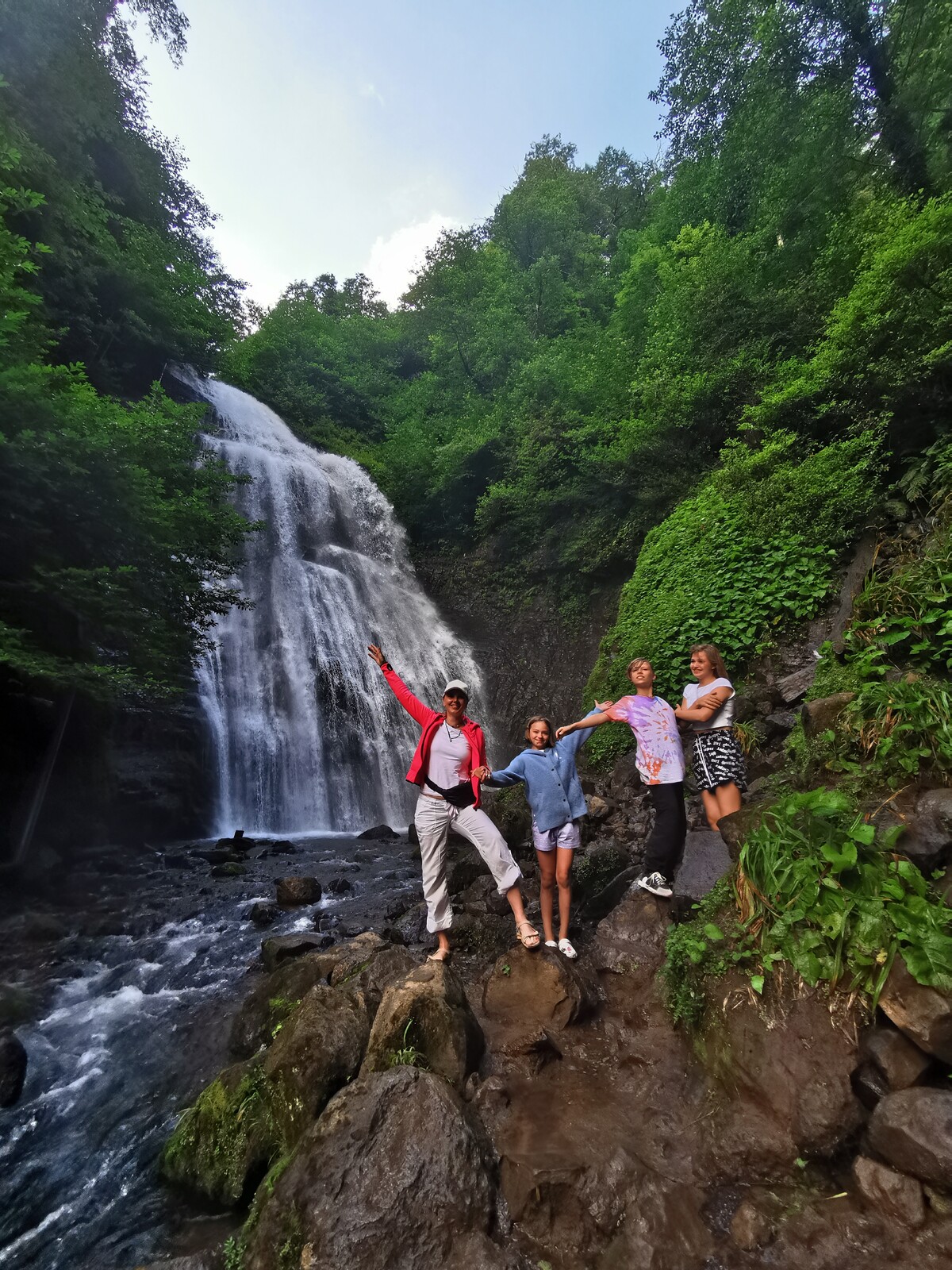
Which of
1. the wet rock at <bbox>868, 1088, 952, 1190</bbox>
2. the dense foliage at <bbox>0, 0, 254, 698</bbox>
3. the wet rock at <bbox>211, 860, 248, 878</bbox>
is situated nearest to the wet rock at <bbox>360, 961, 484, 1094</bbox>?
the wet rock at <bbox>868, 1088, 952, 1190</bbox>

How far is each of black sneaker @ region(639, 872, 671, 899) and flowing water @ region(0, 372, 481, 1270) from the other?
3.36 metres

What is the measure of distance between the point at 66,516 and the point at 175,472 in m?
1.90

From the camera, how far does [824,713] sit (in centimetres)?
429

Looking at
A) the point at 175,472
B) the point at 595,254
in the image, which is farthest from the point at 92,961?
the point at 595,254

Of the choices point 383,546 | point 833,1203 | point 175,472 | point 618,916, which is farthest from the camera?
point 383,546

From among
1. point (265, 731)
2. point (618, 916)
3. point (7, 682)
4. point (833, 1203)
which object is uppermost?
point (7, 682)

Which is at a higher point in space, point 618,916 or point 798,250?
point 798,250

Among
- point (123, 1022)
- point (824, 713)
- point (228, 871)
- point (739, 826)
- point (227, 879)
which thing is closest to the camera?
A: point (739, 826)

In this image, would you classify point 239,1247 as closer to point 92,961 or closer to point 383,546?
Answer: point 92,961

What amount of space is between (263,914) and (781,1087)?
6.04 meters

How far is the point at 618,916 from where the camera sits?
13.3 feet

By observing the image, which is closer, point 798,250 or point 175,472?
point 175,472

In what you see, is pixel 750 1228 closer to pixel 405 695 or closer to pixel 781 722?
pixel 405 695

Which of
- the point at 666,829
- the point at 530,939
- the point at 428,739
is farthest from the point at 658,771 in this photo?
the point at 428,739
